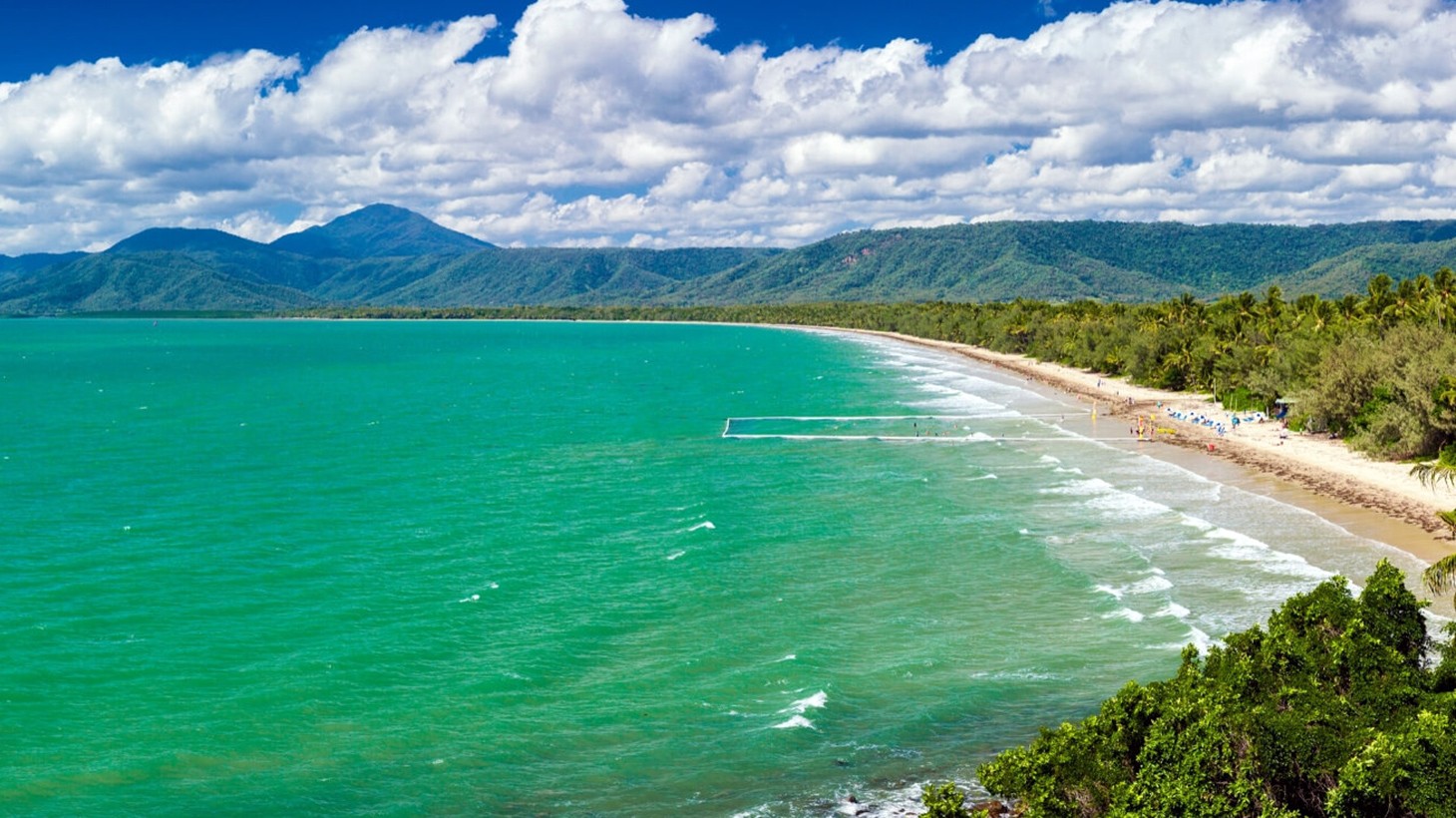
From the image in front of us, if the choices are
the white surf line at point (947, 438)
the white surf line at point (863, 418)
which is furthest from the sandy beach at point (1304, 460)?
the white surf line at point (863, 418)

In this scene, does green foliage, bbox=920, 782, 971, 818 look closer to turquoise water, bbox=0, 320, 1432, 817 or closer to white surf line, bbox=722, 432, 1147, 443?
turquoise water, bbox=0, 320, 1432, 817

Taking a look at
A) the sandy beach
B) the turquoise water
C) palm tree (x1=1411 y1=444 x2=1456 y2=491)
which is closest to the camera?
the turquoise water

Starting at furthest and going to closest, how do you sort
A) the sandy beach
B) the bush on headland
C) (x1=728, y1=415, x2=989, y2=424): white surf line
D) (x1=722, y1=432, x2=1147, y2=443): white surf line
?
1. (x1=728, y1=415, x2=989, y2=424): white surf line
2. (x1=722, y1=432, x2=1147, y2=443): white surf line
3. the sandy beach
4. the bush on headland

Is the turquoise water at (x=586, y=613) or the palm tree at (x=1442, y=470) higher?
the palm tree at (x=1442, y=470)

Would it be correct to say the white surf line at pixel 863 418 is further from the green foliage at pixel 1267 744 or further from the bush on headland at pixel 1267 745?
the green foliage at pixel 1267 744

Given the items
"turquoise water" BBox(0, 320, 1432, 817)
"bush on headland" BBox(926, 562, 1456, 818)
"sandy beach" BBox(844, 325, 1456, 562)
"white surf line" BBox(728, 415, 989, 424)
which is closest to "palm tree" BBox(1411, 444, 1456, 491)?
"sandy beach" BBox(844, 325, 1456, 562)
